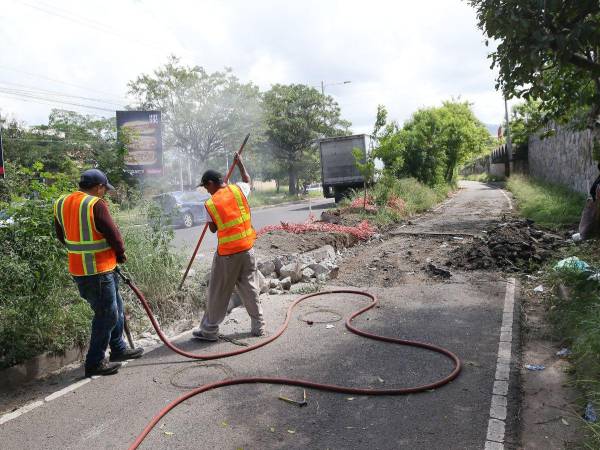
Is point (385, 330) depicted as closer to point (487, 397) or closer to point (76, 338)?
point (487, 397)

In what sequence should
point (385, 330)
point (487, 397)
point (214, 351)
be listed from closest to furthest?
point (487, 397) < point (214, 351) < point (385, 330)

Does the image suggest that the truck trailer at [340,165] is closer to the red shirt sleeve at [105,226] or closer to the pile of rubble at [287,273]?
the pile of rubble at [287,273]

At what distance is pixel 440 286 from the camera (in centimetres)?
722

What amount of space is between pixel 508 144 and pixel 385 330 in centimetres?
3565

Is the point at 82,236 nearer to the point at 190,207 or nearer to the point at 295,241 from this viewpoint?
the point at 295,241

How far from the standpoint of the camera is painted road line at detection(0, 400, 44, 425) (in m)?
3.71

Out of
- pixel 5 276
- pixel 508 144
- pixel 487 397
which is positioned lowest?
pixel 487 397

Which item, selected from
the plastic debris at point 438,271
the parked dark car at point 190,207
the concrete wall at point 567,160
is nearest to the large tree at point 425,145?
the concrete wall at point 567,160

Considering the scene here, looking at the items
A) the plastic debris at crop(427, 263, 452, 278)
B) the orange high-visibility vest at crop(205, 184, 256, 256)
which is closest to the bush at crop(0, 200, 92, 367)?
the orange high-visibility vest at crop(205, 184, 256, 256)

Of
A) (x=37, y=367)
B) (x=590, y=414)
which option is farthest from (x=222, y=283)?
(x=590, y=414)

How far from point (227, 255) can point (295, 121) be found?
34621 millimetres

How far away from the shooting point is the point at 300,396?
381 cm

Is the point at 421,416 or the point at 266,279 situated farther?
the point at 266,279

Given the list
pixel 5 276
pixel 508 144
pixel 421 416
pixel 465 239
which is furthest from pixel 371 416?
pixel 508 144
